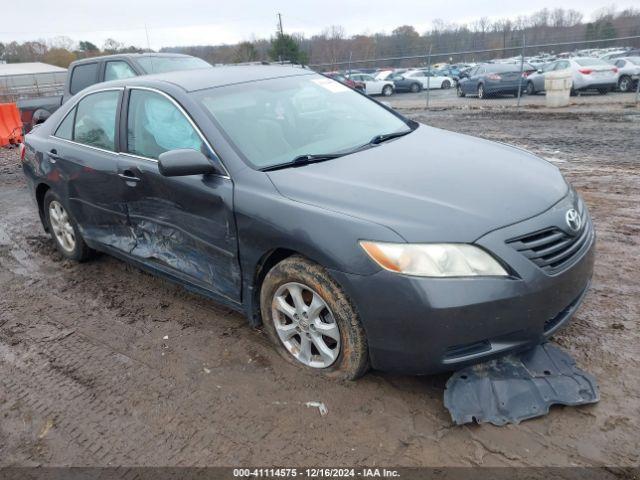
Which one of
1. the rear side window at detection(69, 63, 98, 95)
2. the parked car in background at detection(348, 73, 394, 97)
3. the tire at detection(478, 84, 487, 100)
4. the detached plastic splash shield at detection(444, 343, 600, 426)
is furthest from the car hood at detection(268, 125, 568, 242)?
the parked car in background at detection(348, 73, 394, 97)

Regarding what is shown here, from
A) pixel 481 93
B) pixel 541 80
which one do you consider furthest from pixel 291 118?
pixel 481 93

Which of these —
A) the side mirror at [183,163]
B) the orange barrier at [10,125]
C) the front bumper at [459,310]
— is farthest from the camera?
the orange barrier at [10,125]

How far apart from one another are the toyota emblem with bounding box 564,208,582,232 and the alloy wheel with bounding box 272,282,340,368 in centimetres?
135

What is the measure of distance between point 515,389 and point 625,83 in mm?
20212

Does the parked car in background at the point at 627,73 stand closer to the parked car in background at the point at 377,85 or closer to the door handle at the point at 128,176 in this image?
the parked car in background at the point at 377,85

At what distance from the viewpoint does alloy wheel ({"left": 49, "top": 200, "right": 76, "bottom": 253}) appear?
4914 mm

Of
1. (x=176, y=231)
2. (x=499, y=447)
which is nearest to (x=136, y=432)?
(x=176, y=231)

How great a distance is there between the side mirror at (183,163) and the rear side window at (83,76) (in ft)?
22.2

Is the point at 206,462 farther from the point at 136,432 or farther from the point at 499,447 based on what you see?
the point at 499,447

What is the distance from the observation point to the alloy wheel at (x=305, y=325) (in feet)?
9.32

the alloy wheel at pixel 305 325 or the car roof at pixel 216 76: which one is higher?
the car roof at pixel 216 76

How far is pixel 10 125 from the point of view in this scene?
1367 cm

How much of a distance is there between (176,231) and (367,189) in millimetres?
1455

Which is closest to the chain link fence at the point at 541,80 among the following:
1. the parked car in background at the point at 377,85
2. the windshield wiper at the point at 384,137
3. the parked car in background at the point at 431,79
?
the parked car in background at the point at 377,85
